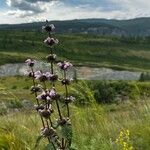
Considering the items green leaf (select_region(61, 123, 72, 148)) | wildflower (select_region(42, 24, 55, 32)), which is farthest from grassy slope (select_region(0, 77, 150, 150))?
wildflower (select_region(42, 24, 55, 32))

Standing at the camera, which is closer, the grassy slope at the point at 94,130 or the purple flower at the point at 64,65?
the purple flower at the point at 64,65

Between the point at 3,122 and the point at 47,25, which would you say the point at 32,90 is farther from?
the point at 3,122

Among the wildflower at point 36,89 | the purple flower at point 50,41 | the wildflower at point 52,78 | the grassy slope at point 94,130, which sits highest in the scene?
the purple flower at point 50,41

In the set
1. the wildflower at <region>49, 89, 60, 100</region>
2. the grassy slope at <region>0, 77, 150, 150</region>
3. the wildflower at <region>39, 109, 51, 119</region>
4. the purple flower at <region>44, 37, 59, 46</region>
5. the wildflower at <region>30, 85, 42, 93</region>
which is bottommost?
the grassy slope at <region>0, 77, 150, 150</region>

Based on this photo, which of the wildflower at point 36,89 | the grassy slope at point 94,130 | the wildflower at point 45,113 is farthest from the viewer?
the grassy slope at point 94,130

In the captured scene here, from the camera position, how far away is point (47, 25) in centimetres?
515

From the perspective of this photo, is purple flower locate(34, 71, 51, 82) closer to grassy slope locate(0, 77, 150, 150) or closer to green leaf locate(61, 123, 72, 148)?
green leaf locate(61, 123, 72, 148)

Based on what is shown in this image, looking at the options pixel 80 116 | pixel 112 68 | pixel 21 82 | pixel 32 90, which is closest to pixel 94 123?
pixel 80 116

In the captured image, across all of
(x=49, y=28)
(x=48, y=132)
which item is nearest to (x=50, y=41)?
(x=49, y=28)

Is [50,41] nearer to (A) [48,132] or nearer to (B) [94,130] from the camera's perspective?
(A) [48,132]

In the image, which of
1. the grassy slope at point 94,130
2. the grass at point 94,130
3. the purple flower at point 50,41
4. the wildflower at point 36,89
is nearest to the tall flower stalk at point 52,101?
the purple flower at point 50,41

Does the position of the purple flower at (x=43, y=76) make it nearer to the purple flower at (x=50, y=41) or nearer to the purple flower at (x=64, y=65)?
the purple flower at (x=64, y=65)

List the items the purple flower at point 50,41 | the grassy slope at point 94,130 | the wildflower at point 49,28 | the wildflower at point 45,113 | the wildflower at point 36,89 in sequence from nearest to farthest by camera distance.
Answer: the wildflower at point 45,113, the wildflower at point 49,28, the purple flower at point 50,41, the wildflower at point 36,89, the grassy slope at point 94,130

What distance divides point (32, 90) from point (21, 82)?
366 feet
